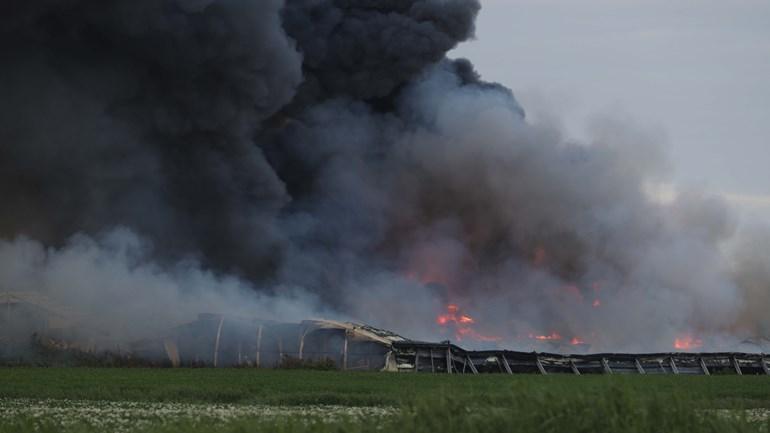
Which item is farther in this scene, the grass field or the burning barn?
the burning barn

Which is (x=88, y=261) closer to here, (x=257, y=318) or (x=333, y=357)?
(x=257, y=318)

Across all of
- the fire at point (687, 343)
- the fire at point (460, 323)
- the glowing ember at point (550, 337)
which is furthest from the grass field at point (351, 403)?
the glowing ember at point (550, 337)

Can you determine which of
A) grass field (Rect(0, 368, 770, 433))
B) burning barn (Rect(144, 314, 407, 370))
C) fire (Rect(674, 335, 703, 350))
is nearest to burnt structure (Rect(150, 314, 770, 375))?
burning barn (Rect(144, 314, 407, 370))

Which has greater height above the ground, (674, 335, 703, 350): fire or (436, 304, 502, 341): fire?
(436, 304, 502, 341): fire

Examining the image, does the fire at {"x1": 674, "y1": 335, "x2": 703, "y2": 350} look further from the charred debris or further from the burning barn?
the burning barn

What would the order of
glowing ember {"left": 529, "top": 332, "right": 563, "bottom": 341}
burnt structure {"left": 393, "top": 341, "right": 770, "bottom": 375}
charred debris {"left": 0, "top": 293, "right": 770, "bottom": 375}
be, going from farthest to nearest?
glowing ember {"left": 529, "top": 332, "right": 563, "bottom": 341} < burnt structure {"left": 393, "top": 341, "right": 770, "bottom": 375} < charred debris {"left": 0, "top": 293, "right": 770, "bottom": 375}

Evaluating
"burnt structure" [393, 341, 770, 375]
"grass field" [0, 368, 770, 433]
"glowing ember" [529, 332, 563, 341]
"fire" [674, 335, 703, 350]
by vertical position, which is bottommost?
"grass field" [0, 368, 770, 433]

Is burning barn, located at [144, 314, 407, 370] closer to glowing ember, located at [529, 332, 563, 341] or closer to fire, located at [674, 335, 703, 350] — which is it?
glowing ember, located at [529, 332, 563, 341]

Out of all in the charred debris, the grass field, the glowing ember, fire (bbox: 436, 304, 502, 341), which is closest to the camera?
the grass field

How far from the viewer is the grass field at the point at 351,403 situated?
1656 cm

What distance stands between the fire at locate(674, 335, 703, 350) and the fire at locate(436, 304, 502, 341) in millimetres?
8451

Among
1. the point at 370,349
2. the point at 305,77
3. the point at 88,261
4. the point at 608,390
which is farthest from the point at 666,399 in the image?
the point at 305,77

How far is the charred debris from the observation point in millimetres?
46375

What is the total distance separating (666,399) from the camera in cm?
1728
